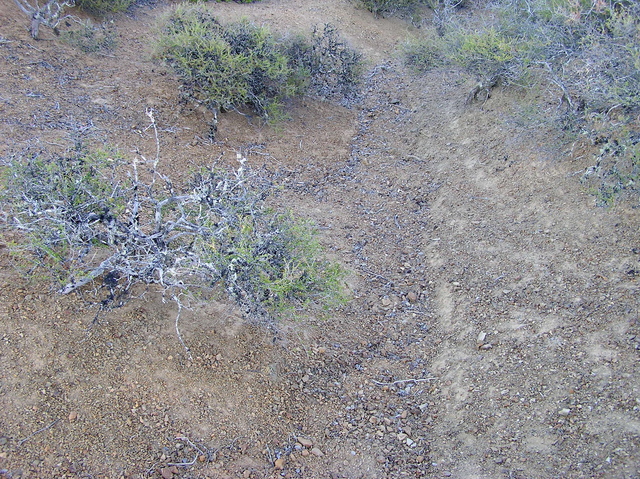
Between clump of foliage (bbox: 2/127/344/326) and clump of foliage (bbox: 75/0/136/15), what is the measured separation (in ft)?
20.1

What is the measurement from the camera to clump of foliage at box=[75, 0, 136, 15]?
28.5 ft

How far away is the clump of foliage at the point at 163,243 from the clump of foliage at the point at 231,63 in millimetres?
3051

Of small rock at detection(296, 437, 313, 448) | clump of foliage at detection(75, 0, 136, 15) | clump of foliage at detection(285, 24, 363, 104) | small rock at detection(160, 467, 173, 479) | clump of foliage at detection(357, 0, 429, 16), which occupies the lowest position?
clump of foliage at detection(75, 0, 136, 15)

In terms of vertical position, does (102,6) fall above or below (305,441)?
below

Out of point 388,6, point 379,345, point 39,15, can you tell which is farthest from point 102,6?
point 379,345

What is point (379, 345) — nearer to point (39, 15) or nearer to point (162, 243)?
point (162, 243)

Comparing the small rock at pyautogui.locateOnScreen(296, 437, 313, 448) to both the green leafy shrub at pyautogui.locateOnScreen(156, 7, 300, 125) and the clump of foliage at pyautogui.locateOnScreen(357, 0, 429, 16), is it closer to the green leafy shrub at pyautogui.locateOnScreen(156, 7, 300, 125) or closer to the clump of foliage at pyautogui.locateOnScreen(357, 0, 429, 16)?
the green leafy shrub at pyautogui.locateOnScreen(156, 7, 300, 125)

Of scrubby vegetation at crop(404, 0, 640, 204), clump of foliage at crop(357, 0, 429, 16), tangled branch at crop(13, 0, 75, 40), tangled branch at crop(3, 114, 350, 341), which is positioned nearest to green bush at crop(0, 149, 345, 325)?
tangled branch at crop(3, 114, 350, 341)

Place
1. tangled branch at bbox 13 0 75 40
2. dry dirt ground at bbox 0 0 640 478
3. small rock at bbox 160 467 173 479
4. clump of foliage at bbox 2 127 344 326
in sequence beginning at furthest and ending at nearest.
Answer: tangled branch at bbox 13 0 75 40 < clump of foliage at bbox 2 127 344 326 < dry dirt ground at bbox 0 0 640 478 < small rock at bbox 160 467 173 479

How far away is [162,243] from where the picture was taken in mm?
3594

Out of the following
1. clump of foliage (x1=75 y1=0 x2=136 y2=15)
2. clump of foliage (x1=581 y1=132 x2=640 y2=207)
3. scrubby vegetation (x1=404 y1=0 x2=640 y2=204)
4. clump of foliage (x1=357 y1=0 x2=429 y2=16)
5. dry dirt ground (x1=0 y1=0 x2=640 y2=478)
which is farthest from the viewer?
clump of foliage (x1=357 y1=0 x2=429 y2=16)

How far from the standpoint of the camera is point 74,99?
6691 millimetres

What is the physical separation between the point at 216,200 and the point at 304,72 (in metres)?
4.55

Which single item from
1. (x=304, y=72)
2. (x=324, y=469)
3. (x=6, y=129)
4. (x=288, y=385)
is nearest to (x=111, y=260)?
(x=288, y=385)
